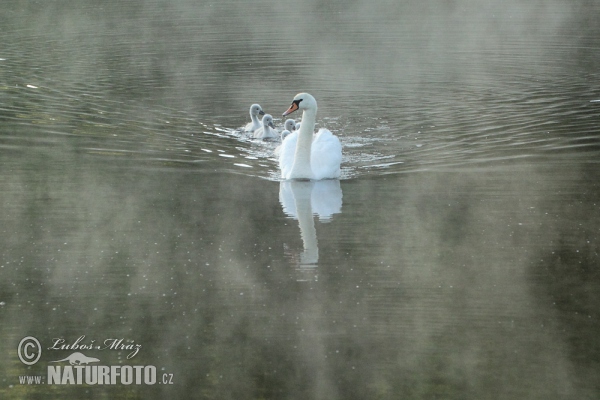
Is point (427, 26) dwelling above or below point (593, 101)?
above

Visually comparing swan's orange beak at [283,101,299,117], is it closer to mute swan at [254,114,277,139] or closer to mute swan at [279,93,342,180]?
mute swan at [279,93,342,180]

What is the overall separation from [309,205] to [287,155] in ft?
5.32

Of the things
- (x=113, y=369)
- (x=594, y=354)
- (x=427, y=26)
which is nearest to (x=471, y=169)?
(x=594, y=354)

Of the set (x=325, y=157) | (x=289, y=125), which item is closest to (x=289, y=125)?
(x=289, y=125)

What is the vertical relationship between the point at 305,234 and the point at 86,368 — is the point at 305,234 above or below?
above

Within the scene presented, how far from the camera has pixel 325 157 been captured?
10.7 metres

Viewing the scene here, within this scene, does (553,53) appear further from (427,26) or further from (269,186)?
(269,186)

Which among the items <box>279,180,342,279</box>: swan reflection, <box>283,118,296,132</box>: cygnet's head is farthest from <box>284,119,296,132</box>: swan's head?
<box>279,180,342,279</box>: swan reflection

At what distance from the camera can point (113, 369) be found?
20.2 ft

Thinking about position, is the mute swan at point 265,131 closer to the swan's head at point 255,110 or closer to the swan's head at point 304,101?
the swan's head at point 255,110

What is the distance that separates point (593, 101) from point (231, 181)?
6.49 m

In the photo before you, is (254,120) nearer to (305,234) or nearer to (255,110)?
(255,110)

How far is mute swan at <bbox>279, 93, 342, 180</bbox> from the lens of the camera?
10.6m

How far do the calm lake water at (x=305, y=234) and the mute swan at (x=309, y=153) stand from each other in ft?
0.56
